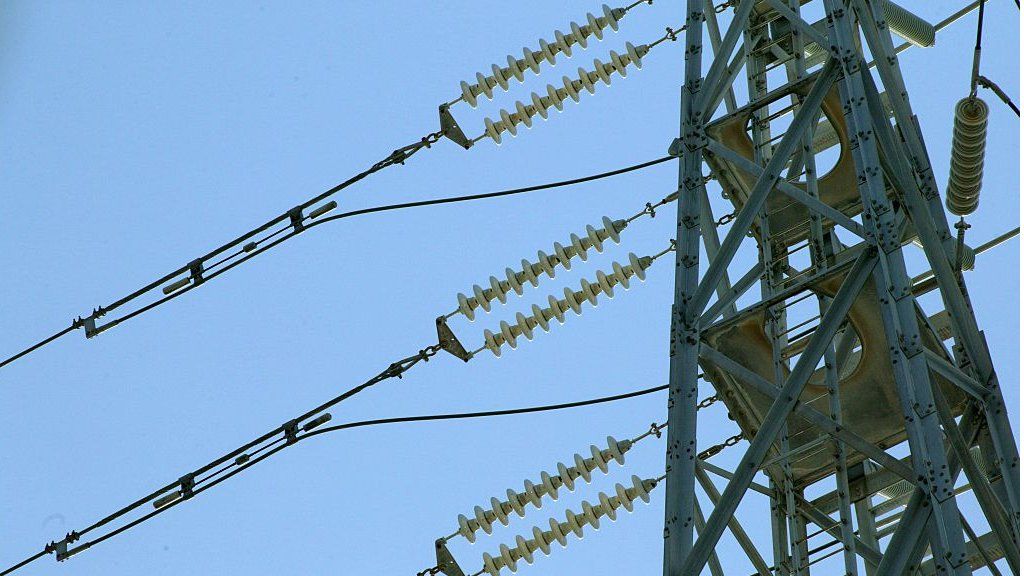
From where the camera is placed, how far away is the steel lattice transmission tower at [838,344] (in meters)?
9.34

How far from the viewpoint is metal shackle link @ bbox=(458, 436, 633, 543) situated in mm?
12562

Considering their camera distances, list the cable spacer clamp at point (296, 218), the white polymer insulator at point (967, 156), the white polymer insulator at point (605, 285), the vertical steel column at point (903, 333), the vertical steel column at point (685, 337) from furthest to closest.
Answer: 1. the cable spacer clamp at point (296, 218)
2. the white polymer insulator at point (605, 285)
3. the white polymer insulator at point (967, 156)
4. the vertical steel column at point (685, 337)
5. the vertical steel column at point (903, 333)

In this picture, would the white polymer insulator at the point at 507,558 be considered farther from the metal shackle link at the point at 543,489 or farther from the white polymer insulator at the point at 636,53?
the white polymer insulator at the point at 636,53

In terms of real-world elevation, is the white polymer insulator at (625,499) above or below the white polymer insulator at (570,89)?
below

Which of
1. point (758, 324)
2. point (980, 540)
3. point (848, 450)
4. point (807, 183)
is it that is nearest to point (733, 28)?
point (807, 183)

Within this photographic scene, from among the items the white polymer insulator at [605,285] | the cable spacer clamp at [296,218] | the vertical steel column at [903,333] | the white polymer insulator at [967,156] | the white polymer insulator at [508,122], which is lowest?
the vertical steel column at [903,333]

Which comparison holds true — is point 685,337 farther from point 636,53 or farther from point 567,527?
point 636,53

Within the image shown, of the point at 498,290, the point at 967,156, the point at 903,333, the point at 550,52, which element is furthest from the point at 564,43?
the point at 903,333

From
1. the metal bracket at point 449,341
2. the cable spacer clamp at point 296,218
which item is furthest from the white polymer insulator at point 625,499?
the cable spacer clamp at point 296,218

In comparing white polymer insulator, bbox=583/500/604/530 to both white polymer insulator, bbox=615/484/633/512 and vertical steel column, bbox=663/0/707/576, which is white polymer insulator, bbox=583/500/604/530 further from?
Result: vertical steel column, bbox=663/0/707/576

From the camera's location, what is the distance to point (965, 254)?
12.6 meters

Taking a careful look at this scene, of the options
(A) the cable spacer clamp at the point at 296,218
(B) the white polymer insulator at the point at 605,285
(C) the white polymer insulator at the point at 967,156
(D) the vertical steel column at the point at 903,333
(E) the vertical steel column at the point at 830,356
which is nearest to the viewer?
(D) the vertical steel column at the point at 903,333

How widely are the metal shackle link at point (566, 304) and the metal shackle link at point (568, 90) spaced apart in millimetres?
2156

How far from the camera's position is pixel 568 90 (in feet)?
50.1
